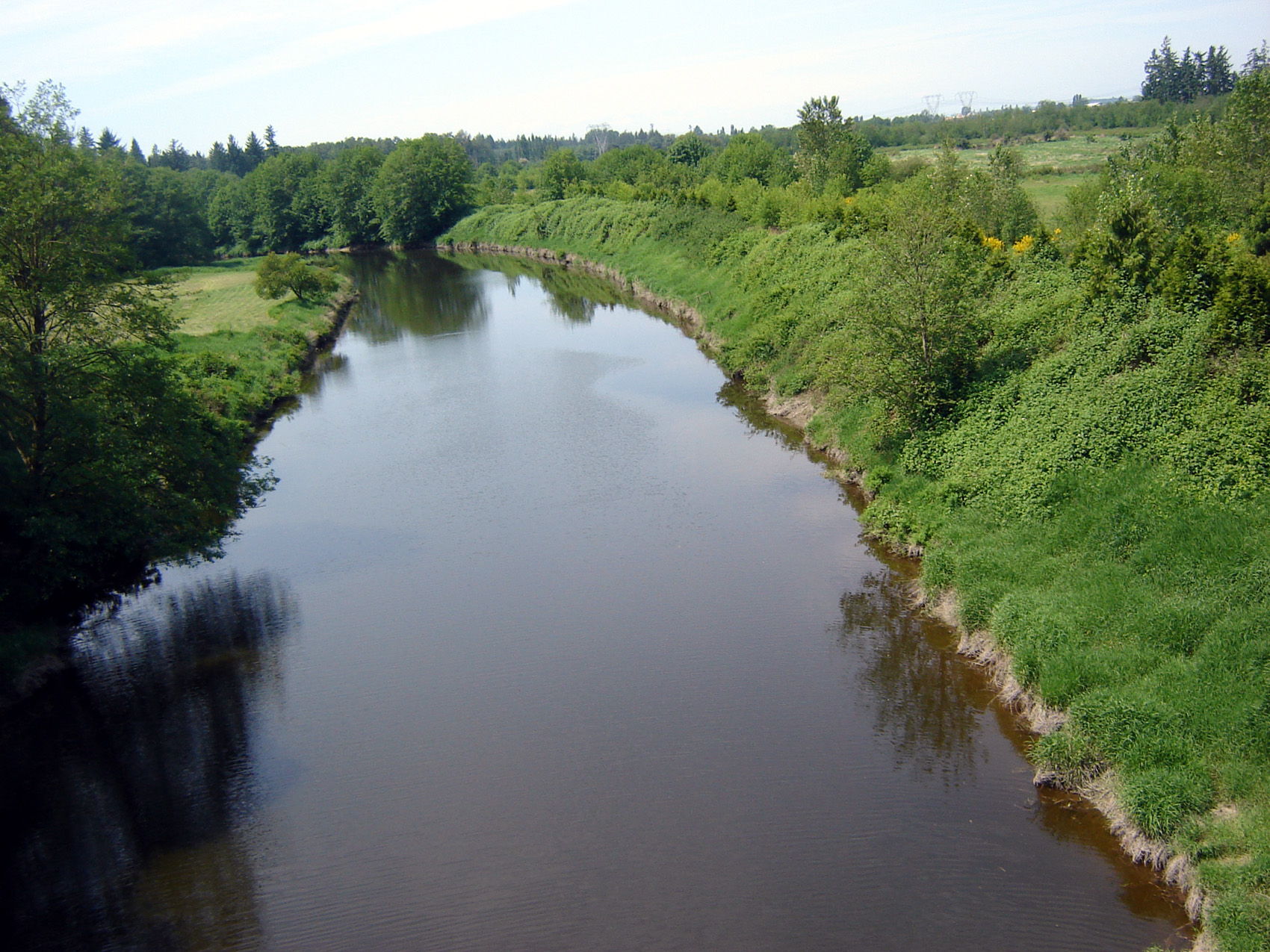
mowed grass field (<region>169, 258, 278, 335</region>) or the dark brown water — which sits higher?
mowed grass field (<region>169, 258, 278, 335</region>)

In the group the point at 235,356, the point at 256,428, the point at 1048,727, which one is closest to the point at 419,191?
the point at 235,356

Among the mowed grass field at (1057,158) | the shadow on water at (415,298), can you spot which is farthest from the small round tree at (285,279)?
the mowed grass field at (1057,158)

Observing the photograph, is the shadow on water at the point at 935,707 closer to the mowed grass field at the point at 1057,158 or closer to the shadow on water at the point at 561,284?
the mowed grass field at the point at 1057,158

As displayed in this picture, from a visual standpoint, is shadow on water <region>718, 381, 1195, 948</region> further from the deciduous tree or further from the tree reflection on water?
the deciduous tree

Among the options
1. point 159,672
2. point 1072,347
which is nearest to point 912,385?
point 1072,347

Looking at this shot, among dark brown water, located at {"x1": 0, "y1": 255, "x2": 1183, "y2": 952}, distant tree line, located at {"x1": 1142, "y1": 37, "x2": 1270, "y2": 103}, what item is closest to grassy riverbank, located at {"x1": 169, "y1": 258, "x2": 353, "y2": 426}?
dark brown water, located at {"x1": 0, "y1": 255, "x2": 1183, "y2": 952}

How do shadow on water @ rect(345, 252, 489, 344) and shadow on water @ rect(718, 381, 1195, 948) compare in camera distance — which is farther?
shadow on water @ rect(345, 252, 489, 344)
